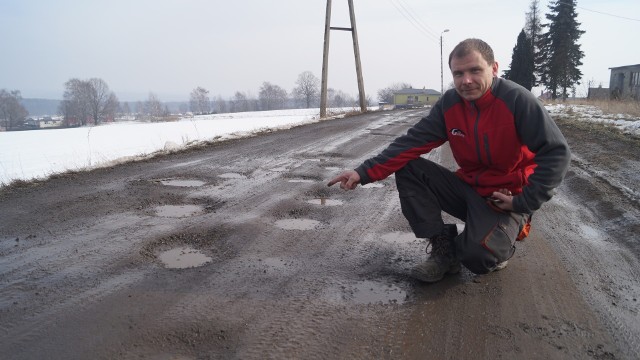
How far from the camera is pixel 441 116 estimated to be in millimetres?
3168

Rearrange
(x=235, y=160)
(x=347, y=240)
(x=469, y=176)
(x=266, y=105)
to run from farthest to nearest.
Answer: (x=266, y=105), (x=235, y=160), (x=347, y=240), (x=469, y=176)

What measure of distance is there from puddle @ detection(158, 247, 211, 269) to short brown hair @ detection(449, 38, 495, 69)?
88.4 inches

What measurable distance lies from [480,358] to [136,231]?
9.63 ft

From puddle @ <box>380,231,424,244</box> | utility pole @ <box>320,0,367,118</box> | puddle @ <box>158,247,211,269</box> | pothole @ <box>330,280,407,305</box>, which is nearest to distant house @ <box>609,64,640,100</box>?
utility pole @ <box>320,0,367,118</box>

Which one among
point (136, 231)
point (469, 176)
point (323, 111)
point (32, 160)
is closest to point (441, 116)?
point (469, 176)

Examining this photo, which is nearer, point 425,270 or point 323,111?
point 425,270

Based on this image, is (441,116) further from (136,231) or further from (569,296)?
(136,231)

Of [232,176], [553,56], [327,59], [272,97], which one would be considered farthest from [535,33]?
[272,97]

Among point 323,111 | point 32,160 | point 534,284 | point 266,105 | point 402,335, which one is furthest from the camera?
point 266,105

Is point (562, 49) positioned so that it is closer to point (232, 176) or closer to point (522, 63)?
point (522, 63)

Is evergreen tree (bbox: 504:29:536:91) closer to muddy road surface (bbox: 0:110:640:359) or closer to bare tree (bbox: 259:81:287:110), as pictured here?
muddy road surface (bbox: 0:110:640:359)

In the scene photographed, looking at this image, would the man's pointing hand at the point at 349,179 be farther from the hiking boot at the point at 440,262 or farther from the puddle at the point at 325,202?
the puddle at the point at 325,202

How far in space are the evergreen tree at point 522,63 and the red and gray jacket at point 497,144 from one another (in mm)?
47028

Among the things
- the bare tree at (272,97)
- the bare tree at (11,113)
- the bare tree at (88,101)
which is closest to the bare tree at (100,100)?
the bare tree at (88,101)
